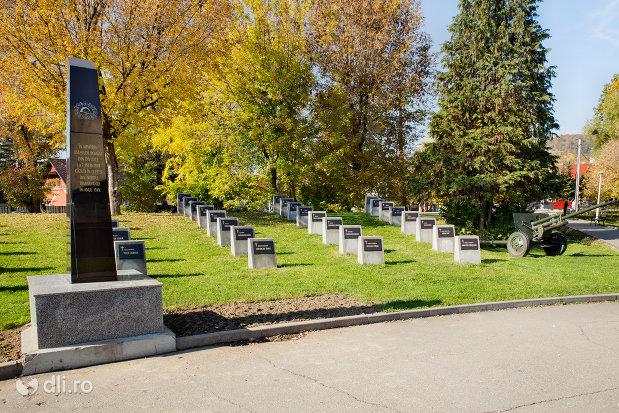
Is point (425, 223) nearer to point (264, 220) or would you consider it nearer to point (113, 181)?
point (264, 220)

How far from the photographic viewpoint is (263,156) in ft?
86.8

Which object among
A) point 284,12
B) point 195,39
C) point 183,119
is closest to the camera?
point 195,39

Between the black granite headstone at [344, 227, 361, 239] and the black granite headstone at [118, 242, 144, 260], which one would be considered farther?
the black granite headstone at [344, 227, 361, 239]

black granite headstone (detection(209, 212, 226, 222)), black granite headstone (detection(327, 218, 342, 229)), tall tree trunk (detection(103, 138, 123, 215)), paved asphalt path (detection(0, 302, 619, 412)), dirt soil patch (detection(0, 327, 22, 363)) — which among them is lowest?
paved asphalt path (detection(0, 302, 619, 412))

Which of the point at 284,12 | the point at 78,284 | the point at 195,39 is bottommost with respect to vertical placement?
the point at 78,284

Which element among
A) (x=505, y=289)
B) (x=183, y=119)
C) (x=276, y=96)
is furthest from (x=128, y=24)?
(x=505, y=289)

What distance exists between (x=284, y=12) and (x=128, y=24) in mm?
10431

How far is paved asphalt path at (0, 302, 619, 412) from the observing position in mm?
4598

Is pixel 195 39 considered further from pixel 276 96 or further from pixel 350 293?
pixel 350 293

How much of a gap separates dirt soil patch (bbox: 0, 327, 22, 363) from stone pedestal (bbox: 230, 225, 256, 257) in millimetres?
6942

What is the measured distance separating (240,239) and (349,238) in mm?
3376

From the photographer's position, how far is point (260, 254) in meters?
11.5

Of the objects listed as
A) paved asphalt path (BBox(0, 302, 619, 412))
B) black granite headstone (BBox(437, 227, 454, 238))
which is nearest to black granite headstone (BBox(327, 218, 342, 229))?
black granite headstone (BBox(437, 227, 454, 238))

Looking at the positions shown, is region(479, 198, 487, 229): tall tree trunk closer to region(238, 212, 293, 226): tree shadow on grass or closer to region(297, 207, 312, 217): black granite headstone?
region(297, 207, 312, 217): black granite headstone
